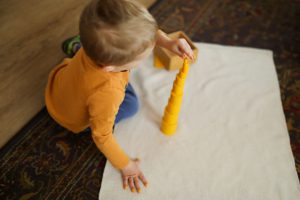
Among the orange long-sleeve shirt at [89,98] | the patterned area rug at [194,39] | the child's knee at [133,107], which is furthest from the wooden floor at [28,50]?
the child's knee at [133,107]

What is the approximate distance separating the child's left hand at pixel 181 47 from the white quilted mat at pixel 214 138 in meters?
0.27

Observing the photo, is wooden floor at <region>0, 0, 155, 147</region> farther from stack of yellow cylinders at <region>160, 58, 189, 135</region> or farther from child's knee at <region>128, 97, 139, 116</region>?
stack of yellow cylinders at <region>160, 58, 189, 135</region>

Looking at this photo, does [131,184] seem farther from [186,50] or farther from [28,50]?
[28,50]

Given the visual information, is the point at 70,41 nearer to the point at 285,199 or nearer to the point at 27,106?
the point at 27,106

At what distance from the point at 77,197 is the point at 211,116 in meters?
0.54

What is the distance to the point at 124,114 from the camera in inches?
36.6

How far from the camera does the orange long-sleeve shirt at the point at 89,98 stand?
2.10ft

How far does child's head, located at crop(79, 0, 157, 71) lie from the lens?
524mm

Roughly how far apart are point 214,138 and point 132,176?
321 millimetres

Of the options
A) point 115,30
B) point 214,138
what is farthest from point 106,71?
point 214,138

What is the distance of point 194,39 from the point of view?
1267 mm

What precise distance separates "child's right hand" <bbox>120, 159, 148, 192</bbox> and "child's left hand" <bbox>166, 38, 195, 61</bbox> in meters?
0.36

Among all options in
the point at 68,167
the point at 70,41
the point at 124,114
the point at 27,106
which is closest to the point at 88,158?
the point at 68,167

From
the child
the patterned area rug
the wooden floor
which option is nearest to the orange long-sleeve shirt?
the child
